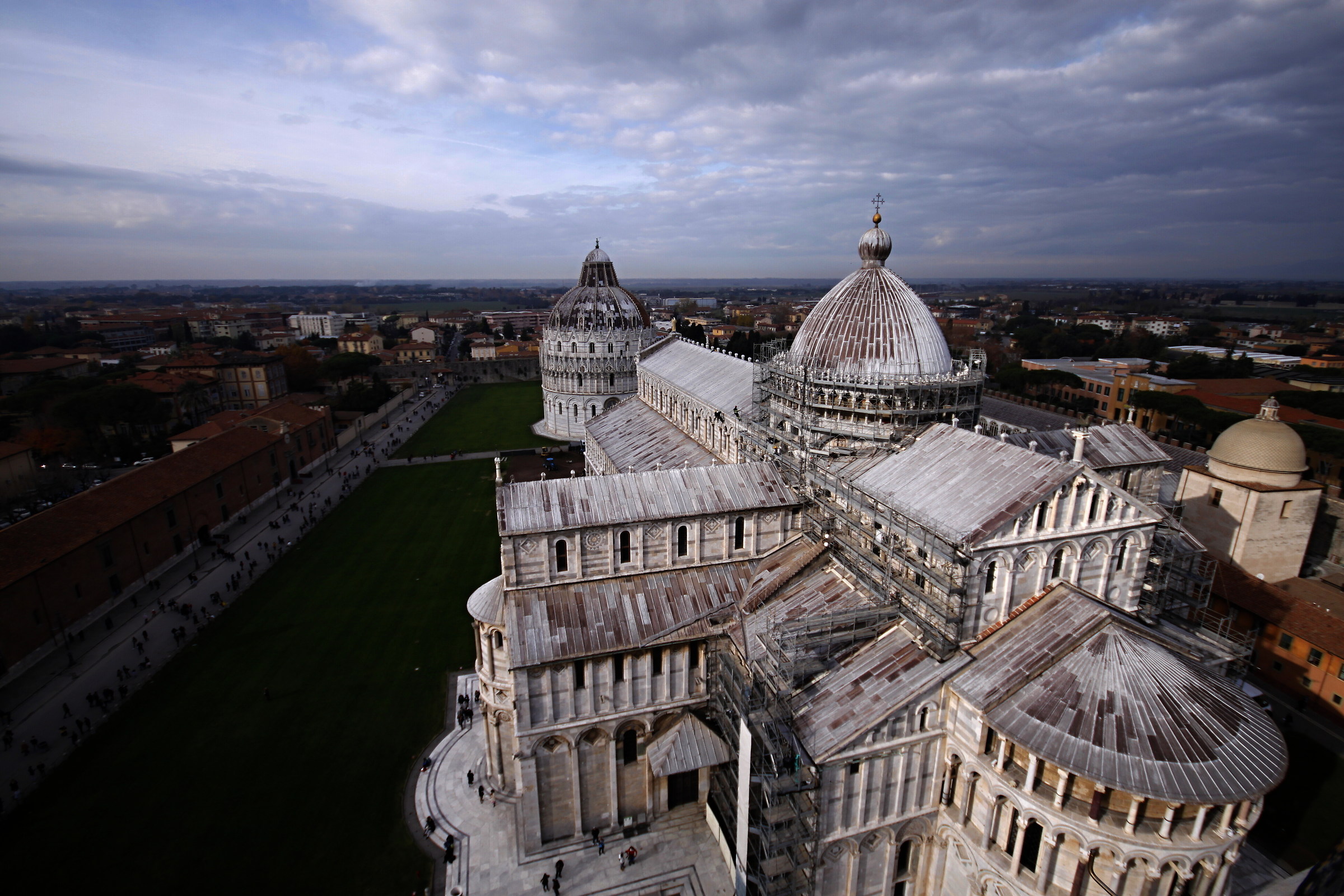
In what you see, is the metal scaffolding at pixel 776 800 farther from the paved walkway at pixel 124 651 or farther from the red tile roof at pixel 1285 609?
the paved walkway at pixel 124 651

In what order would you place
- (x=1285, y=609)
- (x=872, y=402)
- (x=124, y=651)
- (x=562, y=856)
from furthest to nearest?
(x=124, y=651) < (x=1285, y=609) < (x=872, y=402) < (x=562, y=856)

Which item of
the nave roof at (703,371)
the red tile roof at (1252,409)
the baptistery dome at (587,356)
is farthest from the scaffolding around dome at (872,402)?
the baptistery dome at (587,356)

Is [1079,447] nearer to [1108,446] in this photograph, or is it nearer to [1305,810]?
[1108,446]

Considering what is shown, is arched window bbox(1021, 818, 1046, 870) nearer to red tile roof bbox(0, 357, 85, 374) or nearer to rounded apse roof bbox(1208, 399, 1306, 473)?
rounded apse roof bbox(1208, 399, 1306, 473)

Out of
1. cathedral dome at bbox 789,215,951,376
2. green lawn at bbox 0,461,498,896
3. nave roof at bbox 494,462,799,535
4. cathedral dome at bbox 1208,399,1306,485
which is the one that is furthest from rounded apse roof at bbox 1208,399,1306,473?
green lawn at bbox 0,461,498,896

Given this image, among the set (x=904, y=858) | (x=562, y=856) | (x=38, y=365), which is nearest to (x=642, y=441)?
(x=562, y=856)

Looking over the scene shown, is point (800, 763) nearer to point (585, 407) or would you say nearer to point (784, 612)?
point (784, 612)

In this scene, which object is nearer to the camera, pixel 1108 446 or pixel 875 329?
pixel 875 329
